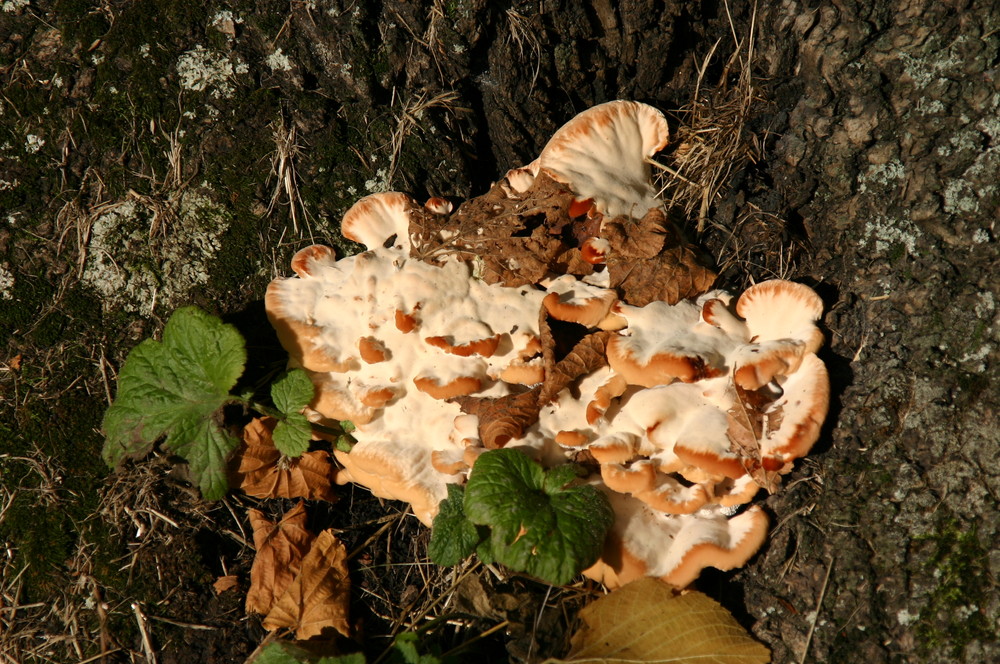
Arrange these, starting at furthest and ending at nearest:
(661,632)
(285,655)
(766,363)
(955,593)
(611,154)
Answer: (611,154) < (285,655) < (661,632) < (766,363) < (955,593)


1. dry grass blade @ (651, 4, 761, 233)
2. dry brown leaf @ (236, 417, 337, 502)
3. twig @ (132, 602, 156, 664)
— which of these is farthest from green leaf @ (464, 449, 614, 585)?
twig @ (132, 602, 156, 664)

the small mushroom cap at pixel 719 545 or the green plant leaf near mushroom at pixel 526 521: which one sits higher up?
the green plant leaf near mushroom at pixel 526 521

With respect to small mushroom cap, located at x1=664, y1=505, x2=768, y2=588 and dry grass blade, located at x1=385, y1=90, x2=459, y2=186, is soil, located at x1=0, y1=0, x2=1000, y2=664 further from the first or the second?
small mushroom cap, located at x1=664, y1=505, x2=768, y2=588

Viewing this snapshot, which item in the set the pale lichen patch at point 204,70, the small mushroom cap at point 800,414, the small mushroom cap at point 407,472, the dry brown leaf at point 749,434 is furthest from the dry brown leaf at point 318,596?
the pale lichen patch at point 204,70

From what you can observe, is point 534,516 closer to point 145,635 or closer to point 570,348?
point 570,348

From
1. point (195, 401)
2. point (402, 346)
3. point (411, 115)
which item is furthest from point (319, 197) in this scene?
point (195, 401)

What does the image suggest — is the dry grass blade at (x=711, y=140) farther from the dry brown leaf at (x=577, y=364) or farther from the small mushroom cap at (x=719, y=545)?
the small mushroom cap at (x=719, y=545)

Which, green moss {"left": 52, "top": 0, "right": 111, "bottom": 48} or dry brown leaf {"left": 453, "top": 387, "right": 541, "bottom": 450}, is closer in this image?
dry brown leaf {"left": 453, "top": 387, "right": 541, "bottom": 450}
